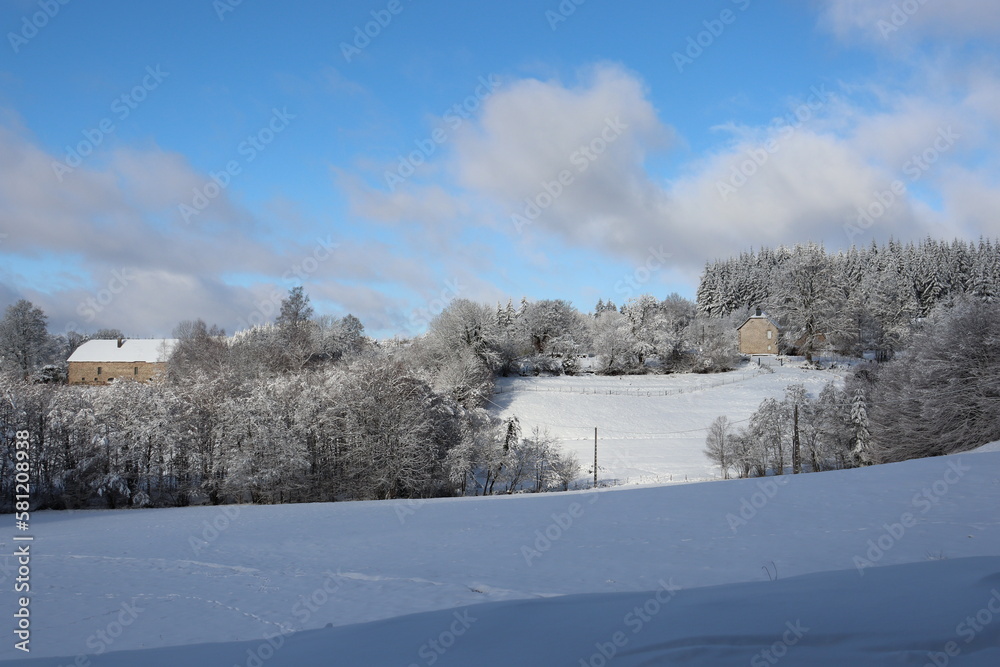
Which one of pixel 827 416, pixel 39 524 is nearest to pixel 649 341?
pixel 827 416

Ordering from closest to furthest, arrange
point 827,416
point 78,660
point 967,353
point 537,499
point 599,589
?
point 78,660, point 599,589, point 537,499, point 967,353, point 827,416

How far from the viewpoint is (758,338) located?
290ft

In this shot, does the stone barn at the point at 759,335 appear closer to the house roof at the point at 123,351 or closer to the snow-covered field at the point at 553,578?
the snow-covered field at the point at 553,578

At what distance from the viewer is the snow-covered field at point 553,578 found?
5.11 m

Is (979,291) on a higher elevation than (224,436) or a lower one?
higher

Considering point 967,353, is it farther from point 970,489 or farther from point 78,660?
point 78,660

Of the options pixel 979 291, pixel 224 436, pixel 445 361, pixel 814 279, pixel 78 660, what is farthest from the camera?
pixel 979 291

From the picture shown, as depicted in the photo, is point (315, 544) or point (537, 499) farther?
point (537, 499)

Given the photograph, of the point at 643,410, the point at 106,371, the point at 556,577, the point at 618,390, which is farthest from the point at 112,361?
the point at 556,577

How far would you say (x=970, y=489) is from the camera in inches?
713

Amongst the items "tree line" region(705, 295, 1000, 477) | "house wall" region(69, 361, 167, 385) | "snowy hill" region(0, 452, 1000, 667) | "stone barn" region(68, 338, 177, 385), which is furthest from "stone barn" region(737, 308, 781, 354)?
"house wall" region(69, 361, 167, 385)

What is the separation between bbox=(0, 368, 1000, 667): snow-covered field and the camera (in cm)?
511

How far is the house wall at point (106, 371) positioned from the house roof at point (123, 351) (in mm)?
481

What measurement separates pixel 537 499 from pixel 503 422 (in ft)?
61.4
